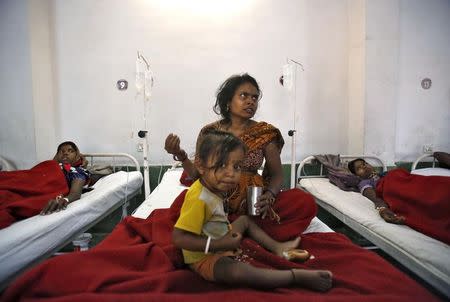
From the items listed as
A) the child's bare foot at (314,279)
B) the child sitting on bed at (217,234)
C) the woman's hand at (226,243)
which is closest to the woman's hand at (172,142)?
the child sitting on bed at (217,234)

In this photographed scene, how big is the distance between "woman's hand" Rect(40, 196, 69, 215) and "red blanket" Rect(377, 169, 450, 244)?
89.5 inches

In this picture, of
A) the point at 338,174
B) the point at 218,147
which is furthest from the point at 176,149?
the point at 338,174

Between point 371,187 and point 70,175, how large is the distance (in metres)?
2.62

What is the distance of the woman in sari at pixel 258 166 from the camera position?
1.46 meters

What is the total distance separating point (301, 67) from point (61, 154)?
2754 mm

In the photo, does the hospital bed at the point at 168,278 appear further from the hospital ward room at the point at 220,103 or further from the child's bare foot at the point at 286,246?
the hospital ward room at the point at 220,103

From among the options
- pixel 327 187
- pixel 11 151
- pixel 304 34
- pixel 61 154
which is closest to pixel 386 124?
pixel 327 187

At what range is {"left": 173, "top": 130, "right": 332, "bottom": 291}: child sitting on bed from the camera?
3.15 feet

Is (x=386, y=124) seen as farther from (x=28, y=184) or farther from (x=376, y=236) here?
(x=28, y=184)

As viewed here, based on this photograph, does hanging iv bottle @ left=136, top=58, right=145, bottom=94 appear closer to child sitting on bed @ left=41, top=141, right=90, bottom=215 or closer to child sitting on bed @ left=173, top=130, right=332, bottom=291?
child sitting on bed @ left=41, top=141, right=90, bottom=215

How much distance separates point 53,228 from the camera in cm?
159

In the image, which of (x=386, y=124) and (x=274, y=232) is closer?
(x=274, y=232)

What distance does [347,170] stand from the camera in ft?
9.12

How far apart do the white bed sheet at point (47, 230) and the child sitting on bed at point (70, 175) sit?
0.06 m
